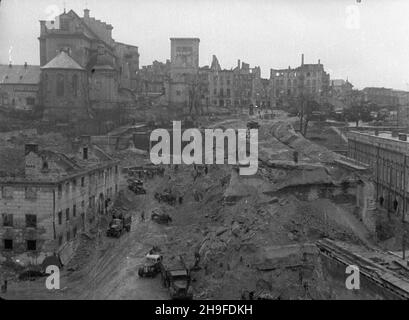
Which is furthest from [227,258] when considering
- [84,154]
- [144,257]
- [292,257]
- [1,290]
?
[84,154]

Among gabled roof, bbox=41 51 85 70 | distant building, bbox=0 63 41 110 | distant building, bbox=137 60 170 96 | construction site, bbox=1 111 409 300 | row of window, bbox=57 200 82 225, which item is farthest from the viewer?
distant building, bbox=137 60 170 96

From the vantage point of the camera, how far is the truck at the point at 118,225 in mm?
17547

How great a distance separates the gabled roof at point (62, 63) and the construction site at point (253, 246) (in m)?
13.5

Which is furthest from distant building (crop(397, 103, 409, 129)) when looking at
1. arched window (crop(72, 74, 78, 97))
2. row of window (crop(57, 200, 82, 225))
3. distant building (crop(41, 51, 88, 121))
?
row of window (crop(57, 200, 82, 225))

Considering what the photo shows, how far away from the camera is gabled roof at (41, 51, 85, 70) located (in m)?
31.4

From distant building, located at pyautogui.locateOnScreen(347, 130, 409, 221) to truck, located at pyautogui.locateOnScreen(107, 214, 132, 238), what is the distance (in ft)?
32.2

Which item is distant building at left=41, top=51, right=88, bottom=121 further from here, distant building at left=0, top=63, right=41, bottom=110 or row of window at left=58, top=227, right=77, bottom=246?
row of window at left=58, top=227, right=77, bottom=246

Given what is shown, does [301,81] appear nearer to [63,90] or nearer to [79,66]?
[79,66]

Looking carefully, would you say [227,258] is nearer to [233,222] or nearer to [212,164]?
[233,222]

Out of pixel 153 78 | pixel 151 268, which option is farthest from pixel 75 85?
pixel 151 268

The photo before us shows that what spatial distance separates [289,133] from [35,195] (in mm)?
15578

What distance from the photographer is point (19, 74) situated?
33406 millimetres

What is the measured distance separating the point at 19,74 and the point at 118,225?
18.9m

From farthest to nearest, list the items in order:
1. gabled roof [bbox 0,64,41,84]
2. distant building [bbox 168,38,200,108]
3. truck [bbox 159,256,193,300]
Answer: distant building [bbox 168,38,200,108] → gabled roof [bbox 0,64,41,84] → truck [bbox 159,256,193,300]
